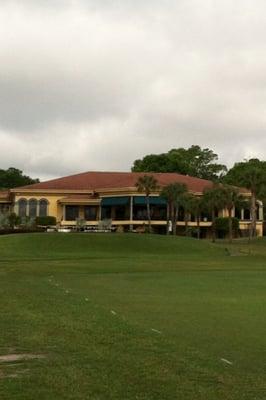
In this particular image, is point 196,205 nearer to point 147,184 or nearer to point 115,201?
point 147,184

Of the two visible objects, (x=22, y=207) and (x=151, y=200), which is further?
(x=22, y=207)

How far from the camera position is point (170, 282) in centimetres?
3055

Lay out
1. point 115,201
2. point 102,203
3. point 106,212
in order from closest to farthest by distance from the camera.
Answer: point 115,201, point 102,203, point 106,212

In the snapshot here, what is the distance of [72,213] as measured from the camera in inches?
4264

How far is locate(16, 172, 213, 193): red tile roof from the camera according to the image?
106m

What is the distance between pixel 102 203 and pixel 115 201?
92.7 inches

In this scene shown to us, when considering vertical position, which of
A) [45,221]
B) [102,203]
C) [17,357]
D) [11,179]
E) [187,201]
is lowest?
[17,357]

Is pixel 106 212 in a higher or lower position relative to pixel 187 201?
lower

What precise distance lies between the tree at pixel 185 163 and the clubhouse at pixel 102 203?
25.5m

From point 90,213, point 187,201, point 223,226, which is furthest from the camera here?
point 90,213

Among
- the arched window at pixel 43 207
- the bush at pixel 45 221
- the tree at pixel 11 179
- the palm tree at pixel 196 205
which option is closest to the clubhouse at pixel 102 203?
the arched window at pixel 43 207

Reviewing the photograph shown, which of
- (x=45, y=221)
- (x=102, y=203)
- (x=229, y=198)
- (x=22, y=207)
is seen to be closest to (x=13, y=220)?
(x=45, y=221)

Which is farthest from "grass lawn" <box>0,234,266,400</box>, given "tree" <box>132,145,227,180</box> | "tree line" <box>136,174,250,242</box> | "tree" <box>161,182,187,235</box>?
"tree" <box>132,145,227,180</box>

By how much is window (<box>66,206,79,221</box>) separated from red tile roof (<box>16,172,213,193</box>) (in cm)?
316
